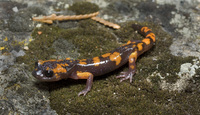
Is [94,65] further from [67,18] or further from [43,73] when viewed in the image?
[67,18]

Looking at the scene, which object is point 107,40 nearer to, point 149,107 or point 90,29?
point 90,29

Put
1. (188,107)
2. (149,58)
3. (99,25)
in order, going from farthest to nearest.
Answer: (99,25) < (149,58) < (188,107)

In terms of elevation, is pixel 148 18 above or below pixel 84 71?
above

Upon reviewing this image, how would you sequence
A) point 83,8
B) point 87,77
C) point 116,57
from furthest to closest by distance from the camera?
point 83,8 < point 116,57 < point 87,77

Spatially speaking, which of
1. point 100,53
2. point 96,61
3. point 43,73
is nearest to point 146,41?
point 100,53

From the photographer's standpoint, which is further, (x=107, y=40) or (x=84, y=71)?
(x=107, y=40)

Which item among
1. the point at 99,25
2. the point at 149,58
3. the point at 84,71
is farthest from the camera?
the point at 99,25

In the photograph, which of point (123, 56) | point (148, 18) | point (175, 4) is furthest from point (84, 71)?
point (175, 4)

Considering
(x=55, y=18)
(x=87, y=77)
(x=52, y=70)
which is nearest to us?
(x=52, y=70)
